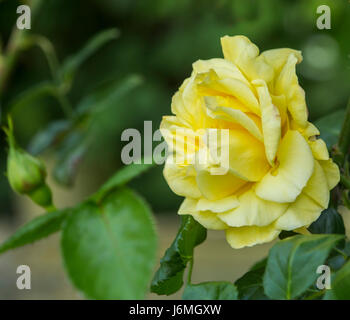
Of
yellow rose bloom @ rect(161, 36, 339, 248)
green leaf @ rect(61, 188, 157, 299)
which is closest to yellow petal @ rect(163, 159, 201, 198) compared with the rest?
yellow rose bloom @ rect(161, 36, 339, 248)

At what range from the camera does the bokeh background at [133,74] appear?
1.09 metres

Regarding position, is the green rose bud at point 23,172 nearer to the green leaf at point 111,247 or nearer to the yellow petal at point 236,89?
the green leaf at point 111,247

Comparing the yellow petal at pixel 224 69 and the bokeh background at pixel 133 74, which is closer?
the yellow petal at pixel 224 69

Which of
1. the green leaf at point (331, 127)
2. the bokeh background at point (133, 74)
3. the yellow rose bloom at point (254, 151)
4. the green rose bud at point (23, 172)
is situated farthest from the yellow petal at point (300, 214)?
the bokeh background at point (133, 74)

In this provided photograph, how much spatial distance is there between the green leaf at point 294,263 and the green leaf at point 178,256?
4 cm

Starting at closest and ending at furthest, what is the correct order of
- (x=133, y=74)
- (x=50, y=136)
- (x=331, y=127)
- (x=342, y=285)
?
(x=342, y=285)
(x=331, y=127)
(x=50, y=136)
(x=133, y=74)

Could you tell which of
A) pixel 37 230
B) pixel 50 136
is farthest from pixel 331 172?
pixel 50 136

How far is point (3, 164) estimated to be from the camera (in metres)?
1.62

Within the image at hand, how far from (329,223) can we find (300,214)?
0.16 feet

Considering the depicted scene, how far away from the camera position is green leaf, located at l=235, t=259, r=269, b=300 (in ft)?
0.94

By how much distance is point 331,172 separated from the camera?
0.82 ft

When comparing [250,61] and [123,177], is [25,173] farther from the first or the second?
[250,61]

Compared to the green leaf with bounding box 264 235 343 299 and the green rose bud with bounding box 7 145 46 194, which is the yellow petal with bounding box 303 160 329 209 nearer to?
the green leaf with bounding box 264 235 343 299
